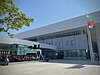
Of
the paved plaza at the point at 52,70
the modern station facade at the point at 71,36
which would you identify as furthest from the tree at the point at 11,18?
the modern station facade at the point at 71,36

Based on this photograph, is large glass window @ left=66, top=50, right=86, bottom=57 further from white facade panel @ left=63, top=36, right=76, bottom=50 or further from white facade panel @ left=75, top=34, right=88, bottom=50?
white facade panel @ left=75, top=34, right=88, bottom=50

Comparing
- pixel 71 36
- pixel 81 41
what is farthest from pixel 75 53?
pixel 71 36

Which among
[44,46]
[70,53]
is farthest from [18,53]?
[70,53]

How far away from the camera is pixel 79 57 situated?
3881 cm

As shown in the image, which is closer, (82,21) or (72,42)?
(82,21)

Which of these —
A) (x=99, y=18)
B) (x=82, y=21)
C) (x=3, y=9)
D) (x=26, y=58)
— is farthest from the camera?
(x=82, y=21)

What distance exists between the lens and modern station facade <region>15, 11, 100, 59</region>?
35.2m

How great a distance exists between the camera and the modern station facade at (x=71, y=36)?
115 feet

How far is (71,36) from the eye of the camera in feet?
138

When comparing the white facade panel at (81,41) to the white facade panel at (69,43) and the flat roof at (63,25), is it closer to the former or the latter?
the white facade panel at (69,43)

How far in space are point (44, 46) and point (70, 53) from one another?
9.81 m

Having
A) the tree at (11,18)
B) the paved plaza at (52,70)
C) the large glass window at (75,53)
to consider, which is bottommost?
the paved plaza at (52,70)

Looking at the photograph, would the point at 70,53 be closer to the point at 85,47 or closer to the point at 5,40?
the point at 85,47

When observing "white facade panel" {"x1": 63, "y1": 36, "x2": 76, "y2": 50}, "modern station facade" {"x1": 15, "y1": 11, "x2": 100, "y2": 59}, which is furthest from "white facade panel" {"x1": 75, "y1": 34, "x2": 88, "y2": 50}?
"white facade panel" {"x1": 63, "y1": 36, "x2": 76, "y2": 50}
